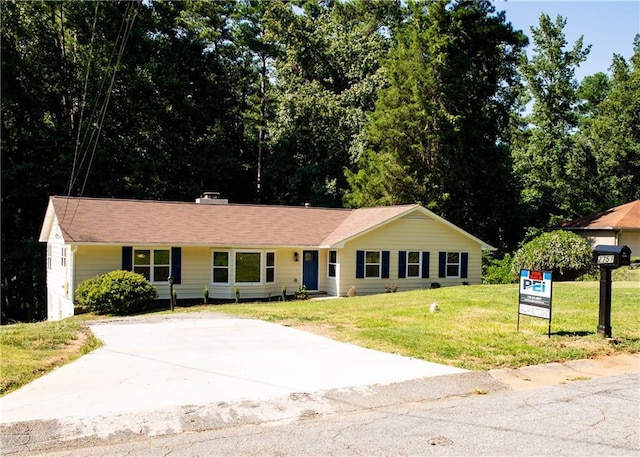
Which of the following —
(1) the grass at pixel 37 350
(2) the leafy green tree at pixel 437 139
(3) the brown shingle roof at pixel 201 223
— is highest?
(2) the leafy green tree at pixel 437 139

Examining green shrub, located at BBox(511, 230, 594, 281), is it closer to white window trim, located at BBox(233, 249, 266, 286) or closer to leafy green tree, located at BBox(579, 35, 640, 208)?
white window trim, located at BBox(233, 249, 266, 286)

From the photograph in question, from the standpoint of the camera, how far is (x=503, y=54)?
43031 mm

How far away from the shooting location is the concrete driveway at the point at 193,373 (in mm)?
7242

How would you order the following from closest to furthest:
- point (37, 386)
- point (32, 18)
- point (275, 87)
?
point (37, 386)
point (32, 18)
point (275, 87)

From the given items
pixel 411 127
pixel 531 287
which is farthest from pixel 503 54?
pixel 531 287

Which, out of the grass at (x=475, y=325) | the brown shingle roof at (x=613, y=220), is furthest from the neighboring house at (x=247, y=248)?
the brown shingle roof at (x=613, y=220)

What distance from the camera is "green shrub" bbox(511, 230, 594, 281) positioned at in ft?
80.9

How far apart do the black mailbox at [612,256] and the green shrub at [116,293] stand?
601 inches

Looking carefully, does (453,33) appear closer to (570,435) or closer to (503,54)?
(503,54)

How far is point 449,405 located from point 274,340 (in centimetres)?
537

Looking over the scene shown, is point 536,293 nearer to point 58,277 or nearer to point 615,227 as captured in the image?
point 58,277

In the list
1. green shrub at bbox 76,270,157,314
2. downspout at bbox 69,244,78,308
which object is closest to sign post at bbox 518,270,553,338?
green shrub at bbox 76,270,157,314

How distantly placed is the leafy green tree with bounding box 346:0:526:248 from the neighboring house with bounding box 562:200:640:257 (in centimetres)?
502

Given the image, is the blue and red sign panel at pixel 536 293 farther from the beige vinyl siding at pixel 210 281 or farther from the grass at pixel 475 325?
the beige vinyl siding at pixel 210 281
